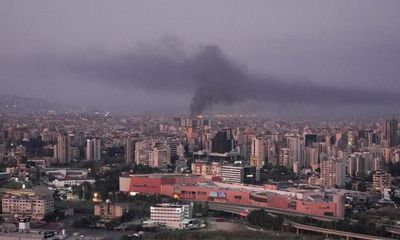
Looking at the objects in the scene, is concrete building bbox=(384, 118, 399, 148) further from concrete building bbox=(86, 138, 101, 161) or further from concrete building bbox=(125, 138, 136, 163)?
concrete building bbox=(86, 138, 101, 161)

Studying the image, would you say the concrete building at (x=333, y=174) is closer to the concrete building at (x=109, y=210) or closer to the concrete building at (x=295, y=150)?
the concrete building at (x=295, y=150)

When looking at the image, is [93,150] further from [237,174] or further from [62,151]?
[237,174]

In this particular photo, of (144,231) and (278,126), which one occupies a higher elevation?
(278,126)

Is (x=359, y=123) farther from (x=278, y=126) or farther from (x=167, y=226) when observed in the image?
(x=167, y=226)

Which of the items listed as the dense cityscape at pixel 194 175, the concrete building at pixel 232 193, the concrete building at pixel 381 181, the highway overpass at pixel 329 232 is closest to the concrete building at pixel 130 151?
the dense cityscape at pixel 194 175

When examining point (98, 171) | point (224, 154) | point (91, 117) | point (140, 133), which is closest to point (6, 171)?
point (98, 171)

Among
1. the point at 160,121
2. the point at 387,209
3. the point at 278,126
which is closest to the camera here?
the point at 387,209
